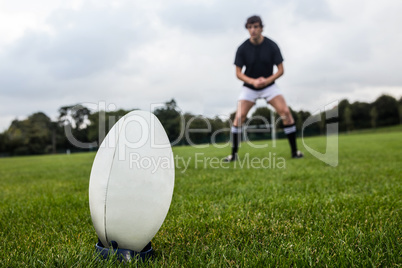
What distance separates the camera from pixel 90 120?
159 feet

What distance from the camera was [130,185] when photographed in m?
1.41

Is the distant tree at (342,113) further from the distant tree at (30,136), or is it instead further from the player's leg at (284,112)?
the player's leg at (284,112)

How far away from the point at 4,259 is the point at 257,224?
1.47m

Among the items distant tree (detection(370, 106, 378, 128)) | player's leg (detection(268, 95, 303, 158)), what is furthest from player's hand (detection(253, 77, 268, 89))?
distant tree (detection(370, 106, 378, 128))

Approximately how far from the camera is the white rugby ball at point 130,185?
141 cm

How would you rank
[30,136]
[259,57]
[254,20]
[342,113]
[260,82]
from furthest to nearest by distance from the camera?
[342,113] → [30,136] → [259,57] → [254,20] → [260,82]

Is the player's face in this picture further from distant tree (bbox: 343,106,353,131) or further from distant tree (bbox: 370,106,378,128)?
distant tree (bbox: 370,106,378,128)

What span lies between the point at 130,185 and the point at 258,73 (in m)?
5.74

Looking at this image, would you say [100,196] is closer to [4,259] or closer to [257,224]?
[4,259]

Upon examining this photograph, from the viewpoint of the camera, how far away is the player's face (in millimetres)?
6277

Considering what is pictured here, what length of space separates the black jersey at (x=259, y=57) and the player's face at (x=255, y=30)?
0.85ft

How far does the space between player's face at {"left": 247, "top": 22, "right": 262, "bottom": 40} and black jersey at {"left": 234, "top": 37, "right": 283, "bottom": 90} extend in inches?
10.2

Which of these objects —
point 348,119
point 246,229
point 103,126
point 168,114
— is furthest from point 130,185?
point 348,119

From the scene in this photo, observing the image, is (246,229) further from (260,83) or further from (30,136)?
(30,136)
